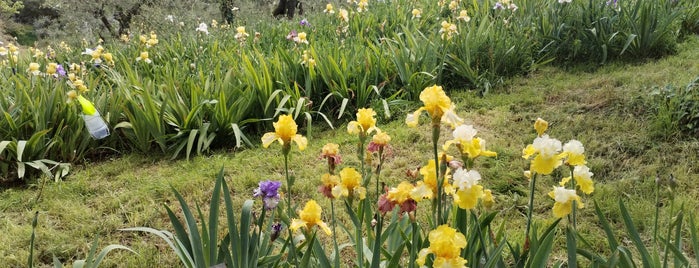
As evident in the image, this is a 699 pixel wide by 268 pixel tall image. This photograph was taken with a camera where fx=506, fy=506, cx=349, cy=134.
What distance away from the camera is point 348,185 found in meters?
1.26

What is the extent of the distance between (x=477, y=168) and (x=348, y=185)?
1.53 metres

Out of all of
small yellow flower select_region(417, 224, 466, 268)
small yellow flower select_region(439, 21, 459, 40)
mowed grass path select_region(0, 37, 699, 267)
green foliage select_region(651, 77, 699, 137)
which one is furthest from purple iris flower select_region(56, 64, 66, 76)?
green foliage select_region(651, 77, 699, 137)

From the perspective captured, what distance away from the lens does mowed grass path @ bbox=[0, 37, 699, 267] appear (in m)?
Answer: 2.22

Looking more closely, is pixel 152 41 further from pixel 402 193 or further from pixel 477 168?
pixel 402 193

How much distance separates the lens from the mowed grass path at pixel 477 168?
7.29 ft

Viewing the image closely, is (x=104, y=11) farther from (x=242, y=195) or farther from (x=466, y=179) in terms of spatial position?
(x=466, y=179)

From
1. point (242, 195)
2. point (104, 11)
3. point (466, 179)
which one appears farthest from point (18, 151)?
point (104, 11)

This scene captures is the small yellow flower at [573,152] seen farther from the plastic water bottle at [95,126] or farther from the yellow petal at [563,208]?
the plastic water bottle at [95,126]

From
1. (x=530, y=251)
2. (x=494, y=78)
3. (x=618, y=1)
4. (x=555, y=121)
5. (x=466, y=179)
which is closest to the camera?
(x=466, y=179)

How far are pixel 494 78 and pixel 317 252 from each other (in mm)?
2959

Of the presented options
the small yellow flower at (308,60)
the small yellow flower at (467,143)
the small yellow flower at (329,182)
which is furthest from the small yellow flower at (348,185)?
the small yellow flower at (308,60)

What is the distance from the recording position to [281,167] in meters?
2.93

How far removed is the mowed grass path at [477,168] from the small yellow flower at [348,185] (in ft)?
3.15

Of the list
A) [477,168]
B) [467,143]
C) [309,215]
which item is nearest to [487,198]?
[467,143]
